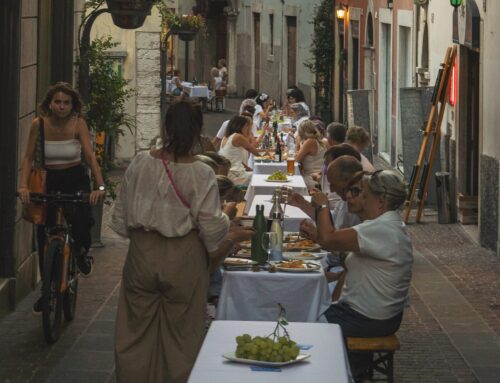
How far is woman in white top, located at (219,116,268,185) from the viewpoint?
1559 cm

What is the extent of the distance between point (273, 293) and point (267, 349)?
2.35 meters

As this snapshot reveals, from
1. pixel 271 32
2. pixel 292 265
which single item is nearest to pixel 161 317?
pixel 292 265

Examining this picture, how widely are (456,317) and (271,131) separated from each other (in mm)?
9904

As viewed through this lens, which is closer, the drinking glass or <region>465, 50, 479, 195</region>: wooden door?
the drinking glass

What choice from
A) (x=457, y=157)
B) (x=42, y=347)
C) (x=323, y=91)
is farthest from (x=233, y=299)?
(x=323, y=91)

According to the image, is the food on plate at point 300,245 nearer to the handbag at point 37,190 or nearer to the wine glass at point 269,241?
the wine glass at point 269,241

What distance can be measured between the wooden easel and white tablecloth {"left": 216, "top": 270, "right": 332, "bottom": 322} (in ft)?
27.3

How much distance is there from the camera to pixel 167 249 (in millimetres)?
7113

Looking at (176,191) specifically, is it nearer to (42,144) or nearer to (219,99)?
(42,144)

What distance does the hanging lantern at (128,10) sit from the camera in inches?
520

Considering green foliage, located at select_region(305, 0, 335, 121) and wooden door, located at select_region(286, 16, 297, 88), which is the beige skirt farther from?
wooden door, located at select_region(286, 16, 297, 88)

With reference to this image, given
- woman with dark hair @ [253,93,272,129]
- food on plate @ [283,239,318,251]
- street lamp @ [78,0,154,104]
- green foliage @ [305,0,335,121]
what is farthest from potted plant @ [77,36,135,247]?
green foliage @ [305,0,335,121]

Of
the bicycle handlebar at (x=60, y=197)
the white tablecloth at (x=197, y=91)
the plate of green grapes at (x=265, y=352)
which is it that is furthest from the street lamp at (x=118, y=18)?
the white tablecloth at (x=197, y=91)

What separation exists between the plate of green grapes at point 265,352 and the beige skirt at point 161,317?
61.3 inches
